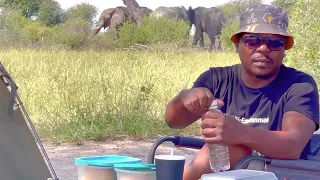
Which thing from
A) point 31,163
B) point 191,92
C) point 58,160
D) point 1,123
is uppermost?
point 191,92

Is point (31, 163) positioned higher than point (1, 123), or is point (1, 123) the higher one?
point (1, 123)

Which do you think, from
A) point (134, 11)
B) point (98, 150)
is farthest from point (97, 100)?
point (134, 11)

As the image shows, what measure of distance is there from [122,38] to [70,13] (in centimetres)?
1447

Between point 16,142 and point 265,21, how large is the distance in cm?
122

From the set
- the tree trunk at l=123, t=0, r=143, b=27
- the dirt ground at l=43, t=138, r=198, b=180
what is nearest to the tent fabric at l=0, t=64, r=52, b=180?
the dirt ground at l=43, t=138, r=198, b=180

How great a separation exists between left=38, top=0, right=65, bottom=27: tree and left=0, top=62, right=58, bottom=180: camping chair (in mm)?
28973

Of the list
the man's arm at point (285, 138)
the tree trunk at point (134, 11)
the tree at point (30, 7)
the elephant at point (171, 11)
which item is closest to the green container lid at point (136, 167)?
the man's arm at point (285, 138)

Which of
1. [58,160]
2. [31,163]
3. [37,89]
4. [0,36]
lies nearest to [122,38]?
[0,36]

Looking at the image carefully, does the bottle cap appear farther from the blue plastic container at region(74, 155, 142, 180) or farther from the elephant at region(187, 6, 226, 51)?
the elephant at region(187, 6, 226, 51)

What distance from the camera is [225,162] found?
2348 millimetres

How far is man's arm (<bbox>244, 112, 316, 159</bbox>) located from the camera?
2352mm

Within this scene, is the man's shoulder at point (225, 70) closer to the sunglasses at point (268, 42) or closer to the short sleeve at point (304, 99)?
the sunglasses at point (268, 42)

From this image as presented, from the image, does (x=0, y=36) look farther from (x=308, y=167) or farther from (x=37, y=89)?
(x=308, y=167)

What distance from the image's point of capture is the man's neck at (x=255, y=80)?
2.75m
